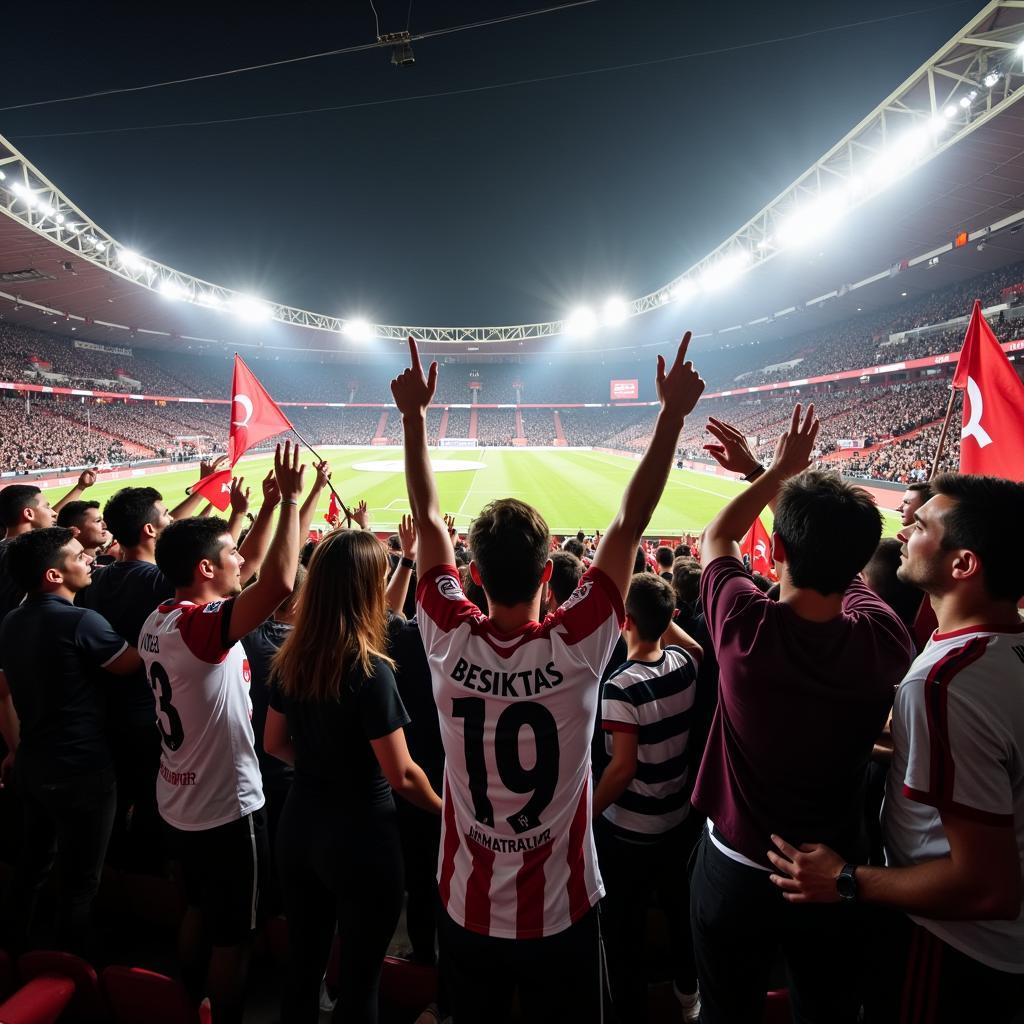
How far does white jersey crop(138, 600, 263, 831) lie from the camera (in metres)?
2.39

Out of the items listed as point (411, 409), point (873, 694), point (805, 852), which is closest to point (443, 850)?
point (805, 852)

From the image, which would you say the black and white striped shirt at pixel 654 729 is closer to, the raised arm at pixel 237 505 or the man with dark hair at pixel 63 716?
the man with dark hair at pixel 63 716

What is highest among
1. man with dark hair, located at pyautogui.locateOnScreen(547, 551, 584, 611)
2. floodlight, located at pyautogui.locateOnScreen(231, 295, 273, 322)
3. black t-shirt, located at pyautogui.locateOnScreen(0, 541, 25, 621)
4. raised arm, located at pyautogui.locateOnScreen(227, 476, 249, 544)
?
floodlight, located at pyautogui.locateOnScreen(231, 295, 273, 322)

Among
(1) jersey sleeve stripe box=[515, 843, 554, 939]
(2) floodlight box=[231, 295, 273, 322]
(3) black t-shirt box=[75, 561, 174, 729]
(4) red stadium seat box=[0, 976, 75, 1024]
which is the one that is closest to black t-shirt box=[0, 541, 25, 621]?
(3) black t-shirt box=[75, 561, 174, 729]

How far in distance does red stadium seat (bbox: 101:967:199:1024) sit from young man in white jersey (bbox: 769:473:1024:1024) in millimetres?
2715

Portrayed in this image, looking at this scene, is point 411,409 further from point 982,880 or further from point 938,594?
point 982,880

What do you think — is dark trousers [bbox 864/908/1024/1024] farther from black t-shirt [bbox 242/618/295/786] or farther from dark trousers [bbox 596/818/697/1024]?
black t-shirt [bbox 242/618/295/786]

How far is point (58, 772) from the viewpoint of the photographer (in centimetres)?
280

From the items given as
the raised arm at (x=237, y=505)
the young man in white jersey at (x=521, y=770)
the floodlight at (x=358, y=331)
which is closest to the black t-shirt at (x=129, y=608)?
the raised arm at (x=237, y=505)

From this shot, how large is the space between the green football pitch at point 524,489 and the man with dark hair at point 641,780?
503 inches

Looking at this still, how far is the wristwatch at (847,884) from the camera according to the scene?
1.61 meters

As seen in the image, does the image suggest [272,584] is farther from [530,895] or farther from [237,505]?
[237,505]

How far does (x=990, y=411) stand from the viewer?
459 centimetres

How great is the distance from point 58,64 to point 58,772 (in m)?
27.5
